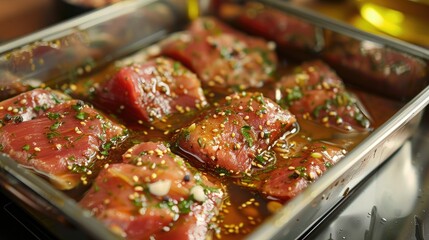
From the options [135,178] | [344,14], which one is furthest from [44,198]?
[344,14]

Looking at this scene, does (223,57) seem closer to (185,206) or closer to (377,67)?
(377,67)

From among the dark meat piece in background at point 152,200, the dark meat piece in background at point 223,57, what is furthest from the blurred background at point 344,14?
the dark meat piece in background at point 152,200

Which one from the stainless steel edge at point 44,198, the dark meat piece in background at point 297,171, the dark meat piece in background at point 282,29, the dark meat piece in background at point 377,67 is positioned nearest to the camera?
the stainless steel edge at point 44,198

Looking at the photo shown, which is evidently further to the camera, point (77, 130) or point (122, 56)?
point (122, 56)

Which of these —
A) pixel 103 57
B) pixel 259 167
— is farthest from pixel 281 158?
pixel 103 57

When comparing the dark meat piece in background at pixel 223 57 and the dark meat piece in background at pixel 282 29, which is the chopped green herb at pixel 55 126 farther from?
the dark meat piece in background at pixel 282 29

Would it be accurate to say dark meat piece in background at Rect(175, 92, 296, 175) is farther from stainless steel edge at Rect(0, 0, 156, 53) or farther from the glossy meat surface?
stainless steel edge at Rect(0, 0, 156, 53)
